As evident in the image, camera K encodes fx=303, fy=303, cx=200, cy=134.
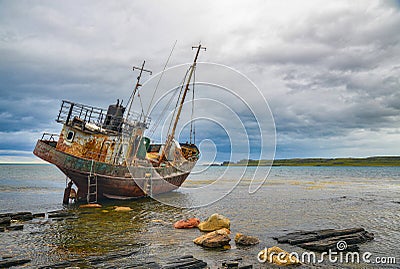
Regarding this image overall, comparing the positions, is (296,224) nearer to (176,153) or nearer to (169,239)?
(169,239)

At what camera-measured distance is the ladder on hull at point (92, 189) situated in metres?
24.5

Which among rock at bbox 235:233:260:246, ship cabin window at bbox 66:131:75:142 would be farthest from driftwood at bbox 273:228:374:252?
ship cabin window at bbox 66:131:75:142

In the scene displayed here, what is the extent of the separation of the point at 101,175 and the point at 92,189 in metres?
1.50

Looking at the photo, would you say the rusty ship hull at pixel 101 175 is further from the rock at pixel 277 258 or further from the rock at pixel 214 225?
the rock at pixel 277 258

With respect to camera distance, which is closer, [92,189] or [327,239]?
[327,239]

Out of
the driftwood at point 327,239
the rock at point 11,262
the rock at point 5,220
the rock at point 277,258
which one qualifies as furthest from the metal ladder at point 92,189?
the rock at point 277,258

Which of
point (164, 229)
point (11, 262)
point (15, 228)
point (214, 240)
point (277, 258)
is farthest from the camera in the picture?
point (164, 229)

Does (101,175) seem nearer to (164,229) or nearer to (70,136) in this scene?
(70,136)

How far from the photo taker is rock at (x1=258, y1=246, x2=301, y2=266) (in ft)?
35.9

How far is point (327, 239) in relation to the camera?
43.9 feet

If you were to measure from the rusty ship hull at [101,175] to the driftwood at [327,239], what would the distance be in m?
15.6

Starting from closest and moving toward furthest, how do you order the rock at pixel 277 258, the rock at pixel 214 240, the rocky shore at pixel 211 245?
the rocky shore at pixel 211 245
the rock at pixel 277 258
the rock at pixel 214 240

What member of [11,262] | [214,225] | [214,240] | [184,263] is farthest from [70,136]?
[184,263]

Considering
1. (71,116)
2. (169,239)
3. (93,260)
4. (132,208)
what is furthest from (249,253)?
(71,116)
